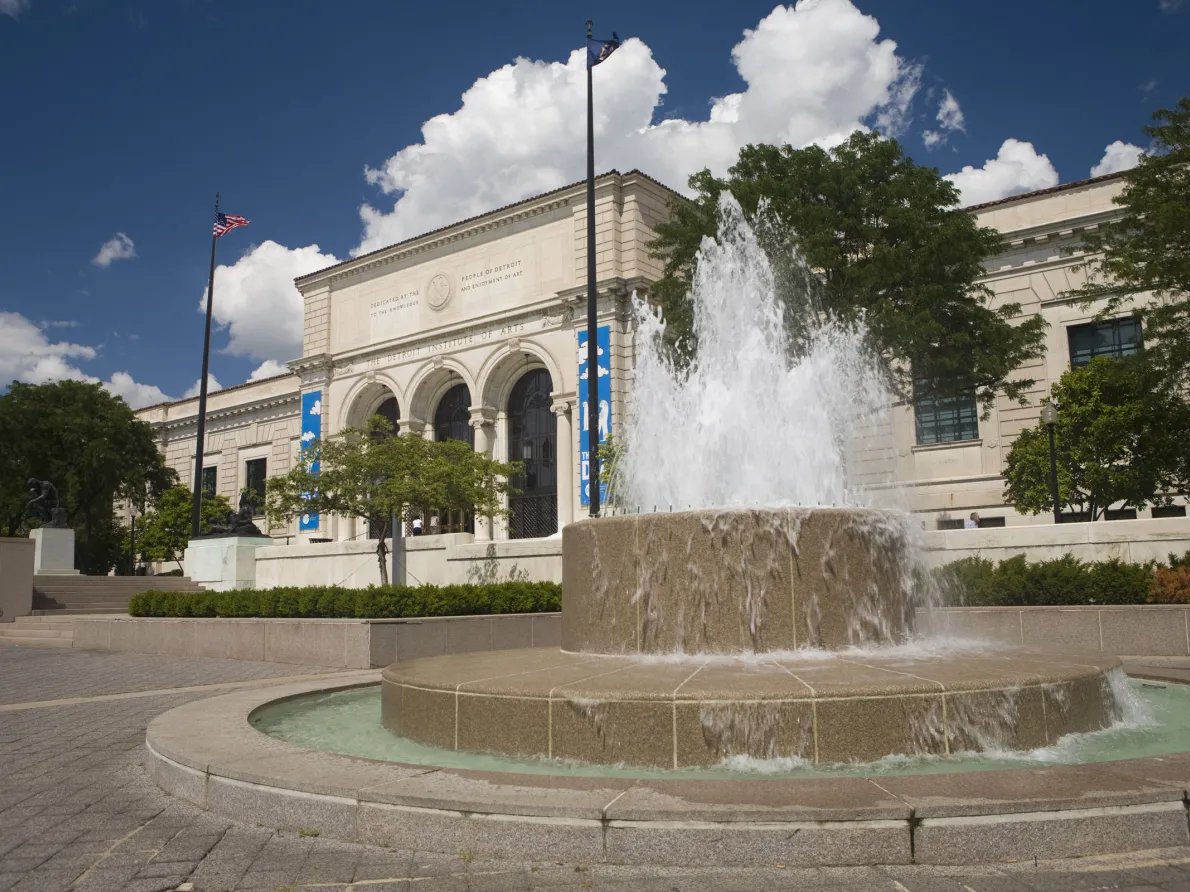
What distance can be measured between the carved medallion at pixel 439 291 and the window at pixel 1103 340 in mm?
23049

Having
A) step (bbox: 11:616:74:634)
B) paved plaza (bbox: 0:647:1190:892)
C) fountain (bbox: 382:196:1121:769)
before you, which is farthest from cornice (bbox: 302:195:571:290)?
paved plaza (bbox: 0:647:1190:892)

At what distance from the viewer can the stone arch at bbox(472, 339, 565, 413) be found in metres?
35.5

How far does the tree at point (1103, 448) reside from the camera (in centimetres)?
2281

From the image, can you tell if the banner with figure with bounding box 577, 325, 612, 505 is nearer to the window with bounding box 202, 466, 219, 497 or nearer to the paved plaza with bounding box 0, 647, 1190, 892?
the paved plaza with bounding box 0, 647, 1190, 892

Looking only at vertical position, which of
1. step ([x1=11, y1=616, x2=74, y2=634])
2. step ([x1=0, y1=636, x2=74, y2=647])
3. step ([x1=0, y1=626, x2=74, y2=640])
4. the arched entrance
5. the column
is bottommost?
step ([x1=0, y1=636, x2=74, y2=647])

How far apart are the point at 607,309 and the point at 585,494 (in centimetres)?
664

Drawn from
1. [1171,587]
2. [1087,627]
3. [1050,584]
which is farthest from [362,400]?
[1171,587]

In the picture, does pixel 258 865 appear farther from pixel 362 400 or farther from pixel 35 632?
pixel 362 400

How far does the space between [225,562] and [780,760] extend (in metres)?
25.9

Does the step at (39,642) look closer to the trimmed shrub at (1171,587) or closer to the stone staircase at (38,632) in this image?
the stone staircase at (38,632)

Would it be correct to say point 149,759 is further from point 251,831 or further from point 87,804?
point 251,831

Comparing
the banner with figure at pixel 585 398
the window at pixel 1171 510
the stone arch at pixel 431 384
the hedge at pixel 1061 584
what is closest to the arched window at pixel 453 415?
the stone arch at pixel 431 384

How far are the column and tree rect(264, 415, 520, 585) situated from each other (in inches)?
309

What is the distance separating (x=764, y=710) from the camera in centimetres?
534
